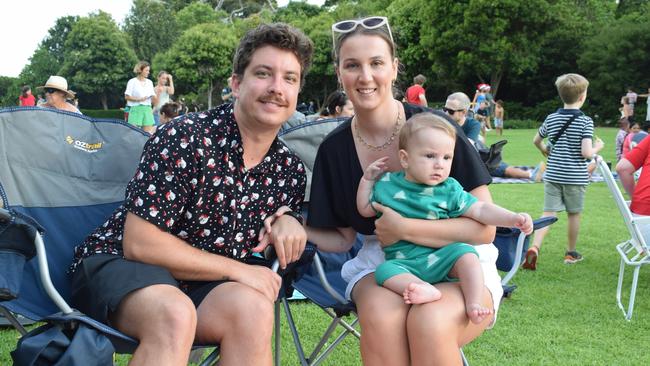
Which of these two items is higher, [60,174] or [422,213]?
[60,174]

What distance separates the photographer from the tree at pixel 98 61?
49.9 m

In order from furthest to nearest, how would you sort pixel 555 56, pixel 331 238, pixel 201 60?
1. pixel 201 60
2. pixel 555 56
3. pixel 331 238

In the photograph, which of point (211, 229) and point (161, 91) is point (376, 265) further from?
point (161, 91)

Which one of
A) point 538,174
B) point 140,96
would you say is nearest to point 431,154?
point 538,174

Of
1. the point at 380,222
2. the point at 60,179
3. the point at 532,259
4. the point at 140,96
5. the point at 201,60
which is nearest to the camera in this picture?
the point at 380,222

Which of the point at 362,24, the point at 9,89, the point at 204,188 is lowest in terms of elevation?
the point at 9,89

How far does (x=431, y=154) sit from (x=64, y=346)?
127 centimetres

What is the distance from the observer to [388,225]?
222 centimetres

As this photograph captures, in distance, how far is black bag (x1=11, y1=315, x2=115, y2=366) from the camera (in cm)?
169

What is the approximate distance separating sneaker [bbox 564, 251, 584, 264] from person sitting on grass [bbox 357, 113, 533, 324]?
143 inches

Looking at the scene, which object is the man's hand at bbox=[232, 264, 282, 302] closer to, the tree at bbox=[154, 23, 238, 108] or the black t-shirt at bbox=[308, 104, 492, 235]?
the black t-shirt at bbox=[308, 104, 492, 235]

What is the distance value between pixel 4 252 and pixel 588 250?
204 inches

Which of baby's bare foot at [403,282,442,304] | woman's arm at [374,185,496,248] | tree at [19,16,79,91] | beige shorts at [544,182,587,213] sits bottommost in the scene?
tree at [19,16,79,91]

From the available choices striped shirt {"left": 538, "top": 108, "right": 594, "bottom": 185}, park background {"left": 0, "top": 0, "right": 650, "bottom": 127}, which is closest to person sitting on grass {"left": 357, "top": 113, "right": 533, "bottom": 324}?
striped shirt {"left": 538, "top": 108, "right": 594, "bottom": 185}
